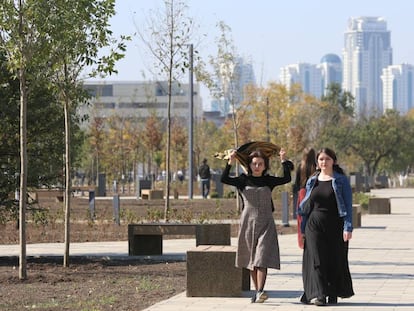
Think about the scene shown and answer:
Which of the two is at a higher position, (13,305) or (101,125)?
(101,125)

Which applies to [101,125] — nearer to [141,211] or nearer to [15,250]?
[141,211]

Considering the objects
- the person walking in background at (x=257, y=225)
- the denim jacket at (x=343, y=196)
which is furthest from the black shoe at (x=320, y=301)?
the denim jacket at (x=343, y=196)

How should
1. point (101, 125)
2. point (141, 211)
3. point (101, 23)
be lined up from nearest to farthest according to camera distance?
1. point (101, 23)
2. point (141, 211)
3. point (101, 125)

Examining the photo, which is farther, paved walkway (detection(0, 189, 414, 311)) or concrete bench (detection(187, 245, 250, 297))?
concrete bench (detection(187, 245, 250, 297))

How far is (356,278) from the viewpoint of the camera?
1614 cm

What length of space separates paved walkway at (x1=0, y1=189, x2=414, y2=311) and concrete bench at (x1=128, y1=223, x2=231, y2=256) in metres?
0.45

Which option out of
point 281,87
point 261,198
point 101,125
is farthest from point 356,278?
point 281,87

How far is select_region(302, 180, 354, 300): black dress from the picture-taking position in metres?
12.8

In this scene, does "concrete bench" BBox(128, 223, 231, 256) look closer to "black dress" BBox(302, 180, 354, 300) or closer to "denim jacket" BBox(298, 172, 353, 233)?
"black dress" BBox(302, 180, 354, 300)

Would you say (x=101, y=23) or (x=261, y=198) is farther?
(x=101, y=23)

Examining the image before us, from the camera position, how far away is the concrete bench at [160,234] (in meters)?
17.4

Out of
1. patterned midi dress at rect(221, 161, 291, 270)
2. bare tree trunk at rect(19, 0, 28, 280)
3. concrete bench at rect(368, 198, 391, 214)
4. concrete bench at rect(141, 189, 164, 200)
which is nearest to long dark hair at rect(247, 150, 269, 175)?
patterned midi dress at rect(221, 161, 291, 270)

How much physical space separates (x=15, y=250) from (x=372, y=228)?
9946 millimetres

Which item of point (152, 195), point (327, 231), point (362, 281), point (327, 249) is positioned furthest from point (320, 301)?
point (152, 195)
